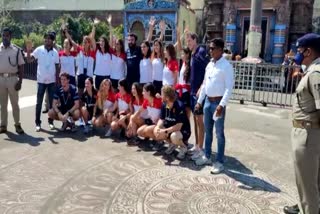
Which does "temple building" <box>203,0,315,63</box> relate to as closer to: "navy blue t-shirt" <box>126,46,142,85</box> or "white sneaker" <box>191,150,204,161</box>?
"navy blue t-shirt" <box>126,46,142,85</box>

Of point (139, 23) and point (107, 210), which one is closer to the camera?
point (107, 210)

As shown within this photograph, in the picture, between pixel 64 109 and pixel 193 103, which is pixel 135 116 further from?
pixel 64 109

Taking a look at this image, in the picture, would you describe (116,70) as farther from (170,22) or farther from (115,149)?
(170,22)

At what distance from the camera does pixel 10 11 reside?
26.0 m

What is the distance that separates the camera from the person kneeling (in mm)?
6762

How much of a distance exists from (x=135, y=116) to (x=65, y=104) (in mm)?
1681

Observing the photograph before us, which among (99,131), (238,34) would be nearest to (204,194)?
(99,131)

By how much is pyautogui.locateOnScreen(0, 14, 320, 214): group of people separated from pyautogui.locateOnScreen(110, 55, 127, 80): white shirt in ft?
0.07

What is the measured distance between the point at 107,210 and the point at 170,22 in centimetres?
1504

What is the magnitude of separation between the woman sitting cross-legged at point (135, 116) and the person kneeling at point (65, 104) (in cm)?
126

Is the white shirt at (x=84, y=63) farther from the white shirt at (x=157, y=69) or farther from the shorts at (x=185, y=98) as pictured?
the shorts at (x=185, y=98)

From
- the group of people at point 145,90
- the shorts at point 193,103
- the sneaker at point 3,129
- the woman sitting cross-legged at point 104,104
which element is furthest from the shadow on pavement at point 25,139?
the shorts at point 193,103

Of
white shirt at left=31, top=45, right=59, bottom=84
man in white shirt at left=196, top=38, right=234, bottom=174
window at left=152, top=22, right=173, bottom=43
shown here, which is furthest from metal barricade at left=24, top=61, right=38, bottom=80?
man in white shirt at left=196, top=38, right=234, bottom=174

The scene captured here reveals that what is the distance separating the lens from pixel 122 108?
639cm
